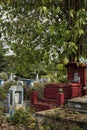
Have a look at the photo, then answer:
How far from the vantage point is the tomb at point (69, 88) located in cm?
979

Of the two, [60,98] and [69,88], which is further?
[69,88]

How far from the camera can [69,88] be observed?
9.96 meters

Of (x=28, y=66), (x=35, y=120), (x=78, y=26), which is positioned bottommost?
(x=35, y=120)

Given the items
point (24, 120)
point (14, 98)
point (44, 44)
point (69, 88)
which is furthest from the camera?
point (14, 98)

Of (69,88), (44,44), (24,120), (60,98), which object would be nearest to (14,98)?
(60,98)

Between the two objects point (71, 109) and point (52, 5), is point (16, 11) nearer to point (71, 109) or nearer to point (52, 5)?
point (52, 5)

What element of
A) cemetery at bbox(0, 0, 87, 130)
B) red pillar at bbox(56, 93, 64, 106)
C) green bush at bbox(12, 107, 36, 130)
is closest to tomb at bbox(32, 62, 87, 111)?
red pillar at bbox(56, 93, 64, 106)

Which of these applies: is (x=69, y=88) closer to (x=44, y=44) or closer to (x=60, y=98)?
(x=60, y=98)

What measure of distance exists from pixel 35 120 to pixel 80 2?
2.95 m

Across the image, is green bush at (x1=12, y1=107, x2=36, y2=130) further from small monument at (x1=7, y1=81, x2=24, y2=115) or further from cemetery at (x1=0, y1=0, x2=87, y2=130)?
small monument at (x1=7, y1=81, x2=24, y2=115)

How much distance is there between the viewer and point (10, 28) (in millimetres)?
7809

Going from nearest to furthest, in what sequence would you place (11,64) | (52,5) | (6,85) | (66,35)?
(66,35), (52,5), (11,64), (6,85)

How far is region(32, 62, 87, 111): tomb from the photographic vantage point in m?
9.79

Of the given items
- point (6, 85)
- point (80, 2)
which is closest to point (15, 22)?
point (80, 2)
